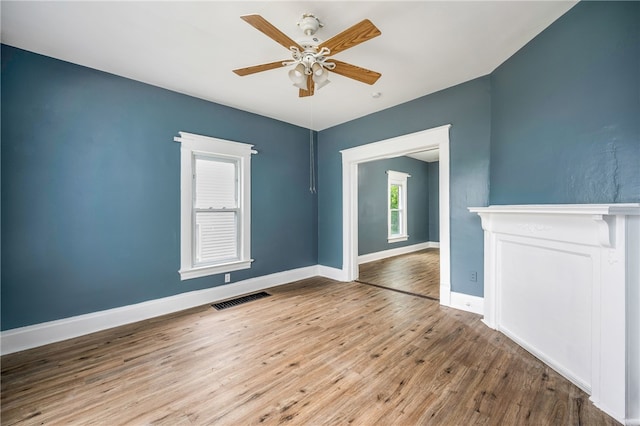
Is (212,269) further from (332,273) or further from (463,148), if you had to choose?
(463,148)

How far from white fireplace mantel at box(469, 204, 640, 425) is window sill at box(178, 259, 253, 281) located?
324 cm

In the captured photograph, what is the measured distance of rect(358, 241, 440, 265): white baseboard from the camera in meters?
6.11

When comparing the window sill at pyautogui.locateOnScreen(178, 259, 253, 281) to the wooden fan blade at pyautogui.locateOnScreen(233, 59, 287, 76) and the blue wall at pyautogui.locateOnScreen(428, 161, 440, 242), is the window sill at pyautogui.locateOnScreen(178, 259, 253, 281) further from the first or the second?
the blue wall at pyautogui.locateOnScreen(428, 161, 440, 242)

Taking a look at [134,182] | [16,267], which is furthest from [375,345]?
[16,267]

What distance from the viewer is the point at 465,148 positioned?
311cm

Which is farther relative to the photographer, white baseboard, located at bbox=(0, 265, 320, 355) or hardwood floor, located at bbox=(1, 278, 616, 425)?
white baseboard, located at bbox=(0, 265, 320, 355)

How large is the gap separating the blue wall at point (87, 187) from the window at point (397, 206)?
467 cm

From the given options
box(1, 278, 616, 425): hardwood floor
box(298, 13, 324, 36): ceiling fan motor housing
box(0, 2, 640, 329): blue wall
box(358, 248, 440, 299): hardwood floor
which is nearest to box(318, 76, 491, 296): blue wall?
box(0, 2, 640, 329): blue wall

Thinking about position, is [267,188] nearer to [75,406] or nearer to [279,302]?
[279,302]

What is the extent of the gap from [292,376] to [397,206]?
239 inches

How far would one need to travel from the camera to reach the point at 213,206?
3.61 meters

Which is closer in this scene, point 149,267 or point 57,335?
point 57,335

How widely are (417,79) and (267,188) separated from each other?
103 inches

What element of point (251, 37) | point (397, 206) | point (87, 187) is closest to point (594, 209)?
point (251, 37)
